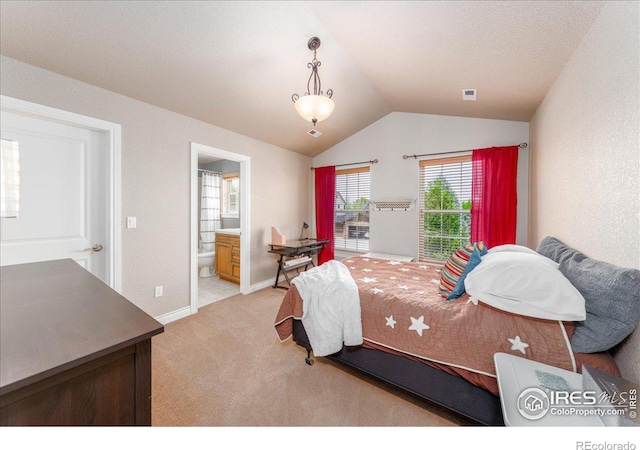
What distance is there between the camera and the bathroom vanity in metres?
4.10

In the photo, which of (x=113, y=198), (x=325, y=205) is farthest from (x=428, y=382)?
(x=325, y=205)

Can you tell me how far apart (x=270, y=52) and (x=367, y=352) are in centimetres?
260

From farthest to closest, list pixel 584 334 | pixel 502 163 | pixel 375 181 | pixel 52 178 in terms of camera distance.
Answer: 1. pixel 375 181
2. pixel 502 163
3. pixel 52 178
4. pixel 584 334

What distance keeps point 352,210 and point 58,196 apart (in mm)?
3693

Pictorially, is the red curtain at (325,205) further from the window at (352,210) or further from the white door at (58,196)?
the white door at (58,196)

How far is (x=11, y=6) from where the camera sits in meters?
1.47

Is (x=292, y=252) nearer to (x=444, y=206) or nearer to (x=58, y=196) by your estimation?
(x=444, y=206)

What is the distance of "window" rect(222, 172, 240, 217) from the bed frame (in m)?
4.16

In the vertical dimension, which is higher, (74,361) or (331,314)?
(74,361)

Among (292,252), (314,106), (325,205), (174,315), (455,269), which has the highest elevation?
(314,106)

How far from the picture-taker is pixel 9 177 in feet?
4.02

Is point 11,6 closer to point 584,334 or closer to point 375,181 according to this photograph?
point 584,334

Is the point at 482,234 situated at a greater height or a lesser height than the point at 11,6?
lesser

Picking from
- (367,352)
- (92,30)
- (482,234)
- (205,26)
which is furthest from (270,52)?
(482,234)
